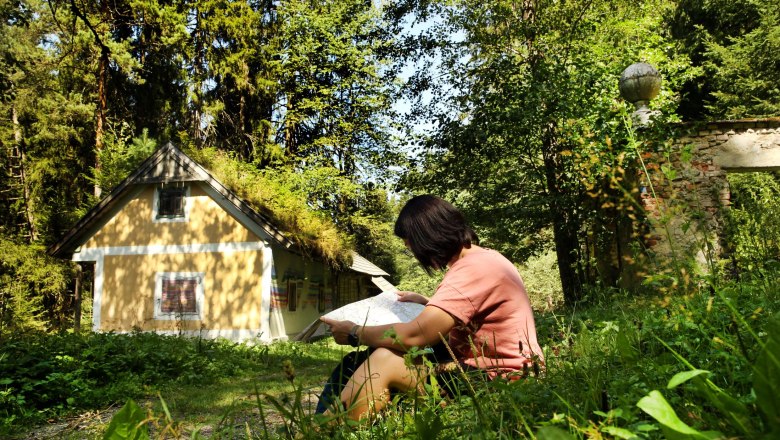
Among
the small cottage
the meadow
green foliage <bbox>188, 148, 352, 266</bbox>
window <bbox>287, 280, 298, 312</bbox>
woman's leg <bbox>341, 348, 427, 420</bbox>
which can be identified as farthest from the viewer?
window <bbox>287, 280, 298, 312</bbox>

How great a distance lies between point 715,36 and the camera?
18.3 meters

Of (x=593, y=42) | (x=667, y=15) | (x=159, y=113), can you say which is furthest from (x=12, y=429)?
(x=667, y=15)

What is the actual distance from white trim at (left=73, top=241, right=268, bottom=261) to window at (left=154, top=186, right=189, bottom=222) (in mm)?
826

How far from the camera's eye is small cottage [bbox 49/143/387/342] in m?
15.0

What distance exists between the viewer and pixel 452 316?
2.19 meters

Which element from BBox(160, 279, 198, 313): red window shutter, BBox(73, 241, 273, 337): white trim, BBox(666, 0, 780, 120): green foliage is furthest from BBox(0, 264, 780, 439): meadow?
BBox(666, 0, 780, 120): green foliage

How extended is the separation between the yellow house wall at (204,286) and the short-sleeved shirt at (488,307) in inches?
523

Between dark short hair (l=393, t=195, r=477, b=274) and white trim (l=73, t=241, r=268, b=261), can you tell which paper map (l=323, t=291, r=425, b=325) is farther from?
white trim (l=73, t=241, r=268, b=261)

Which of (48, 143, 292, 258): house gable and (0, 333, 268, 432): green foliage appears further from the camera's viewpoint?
(48, 143, 292, 258): house gable

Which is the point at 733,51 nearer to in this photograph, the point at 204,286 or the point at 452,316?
the point at 204,286

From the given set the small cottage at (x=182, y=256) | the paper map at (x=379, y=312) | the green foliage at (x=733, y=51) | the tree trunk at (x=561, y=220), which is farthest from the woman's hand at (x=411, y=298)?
the green foliage at (x=733, y=51)

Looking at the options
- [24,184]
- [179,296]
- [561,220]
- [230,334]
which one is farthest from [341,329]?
[24,184]

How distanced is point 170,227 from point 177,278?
1.52 meters

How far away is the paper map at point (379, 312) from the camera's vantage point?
2455 millimetres
